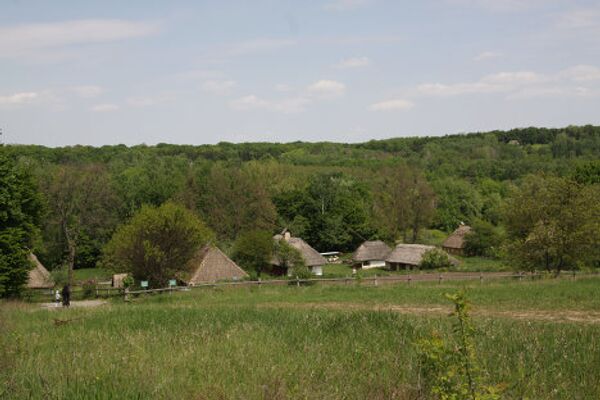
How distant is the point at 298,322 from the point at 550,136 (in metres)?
188

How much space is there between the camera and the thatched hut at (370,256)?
69562 millimetres

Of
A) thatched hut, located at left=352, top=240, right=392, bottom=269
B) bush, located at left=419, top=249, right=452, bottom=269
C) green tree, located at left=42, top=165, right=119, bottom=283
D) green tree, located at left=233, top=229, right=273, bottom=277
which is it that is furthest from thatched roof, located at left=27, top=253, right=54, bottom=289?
thatched hut, located at left=352, top=240, right=392, bottom=269

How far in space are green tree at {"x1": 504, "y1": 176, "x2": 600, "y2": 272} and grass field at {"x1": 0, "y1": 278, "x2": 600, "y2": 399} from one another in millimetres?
17685

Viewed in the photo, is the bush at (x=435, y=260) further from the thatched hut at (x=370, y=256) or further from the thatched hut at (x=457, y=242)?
the thatched hut at (x=457, y=242)

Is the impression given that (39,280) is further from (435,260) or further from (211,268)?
(435,260)

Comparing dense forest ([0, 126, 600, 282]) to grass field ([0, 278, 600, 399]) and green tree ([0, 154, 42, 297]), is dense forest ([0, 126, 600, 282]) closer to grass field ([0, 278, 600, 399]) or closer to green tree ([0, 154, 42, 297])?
green tree ([0, 154, 42, 297])

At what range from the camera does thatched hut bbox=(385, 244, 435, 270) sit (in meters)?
61.8

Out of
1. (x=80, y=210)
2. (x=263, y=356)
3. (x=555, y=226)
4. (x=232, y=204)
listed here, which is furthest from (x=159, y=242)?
(x=232, y=204)

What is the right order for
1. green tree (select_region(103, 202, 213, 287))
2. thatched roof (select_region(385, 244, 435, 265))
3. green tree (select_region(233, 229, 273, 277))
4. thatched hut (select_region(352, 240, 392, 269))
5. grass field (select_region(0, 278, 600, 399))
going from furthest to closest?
thatched hut (select_region(352, 240, 392, 269)) → thatched roof (select_region(385, 244, 435, 265)) → green tree (select_region(233, 229, 273, 277)) → green tree (select_region(103, 202, 213, 287)) → grass field (select_region(0, 278, 600, 399))

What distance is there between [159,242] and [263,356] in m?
28.2

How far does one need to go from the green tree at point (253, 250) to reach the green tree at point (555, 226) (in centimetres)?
2327

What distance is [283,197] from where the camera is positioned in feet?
267

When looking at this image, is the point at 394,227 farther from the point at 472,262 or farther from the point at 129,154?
the point at 129,154

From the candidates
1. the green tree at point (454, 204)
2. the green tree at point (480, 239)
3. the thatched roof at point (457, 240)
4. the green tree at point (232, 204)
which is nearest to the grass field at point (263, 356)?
the green tree at point (232, 204)
